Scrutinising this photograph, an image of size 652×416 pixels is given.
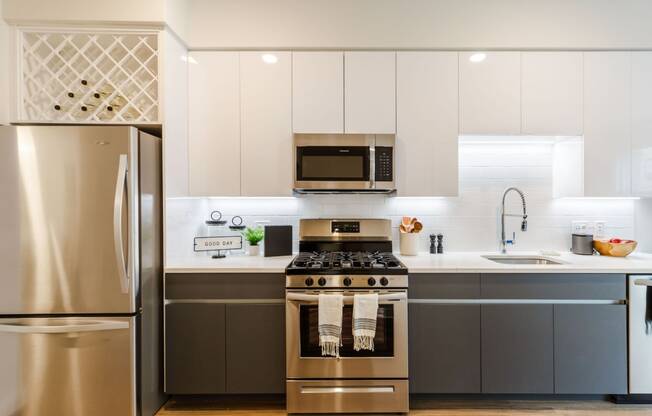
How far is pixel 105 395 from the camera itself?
194 cm

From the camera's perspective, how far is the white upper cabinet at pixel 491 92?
2.55m

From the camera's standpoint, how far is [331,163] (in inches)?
99.7

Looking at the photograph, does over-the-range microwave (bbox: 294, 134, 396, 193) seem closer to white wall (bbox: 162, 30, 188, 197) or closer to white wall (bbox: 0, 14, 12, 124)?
white wall (bbox: 162, 30, 188, 197)

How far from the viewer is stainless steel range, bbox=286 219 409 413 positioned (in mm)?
2154

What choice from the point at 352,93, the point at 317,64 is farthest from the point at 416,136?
the point at 317,64

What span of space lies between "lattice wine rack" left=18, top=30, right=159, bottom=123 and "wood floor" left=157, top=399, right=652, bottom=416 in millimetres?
1926

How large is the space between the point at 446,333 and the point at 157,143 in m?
2.24

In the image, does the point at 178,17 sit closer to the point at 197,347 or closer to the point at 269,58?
the point at 269,58

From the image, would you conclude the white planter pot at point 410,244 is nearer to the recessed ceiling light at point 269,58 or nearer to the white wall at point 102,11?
the recessed ceiling light at point 269,58

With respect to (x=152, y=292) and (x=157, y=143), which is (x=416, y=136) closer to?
(x=157, y=143)

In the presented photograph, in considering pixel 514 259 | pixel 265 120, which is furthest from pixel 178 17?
pixel 514 259

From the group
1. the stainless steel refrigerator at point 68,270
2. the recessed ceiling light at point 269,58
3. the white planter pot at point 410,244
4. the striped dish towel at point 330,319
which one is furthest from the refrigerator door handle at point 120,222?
the white planter pot at point 410,244

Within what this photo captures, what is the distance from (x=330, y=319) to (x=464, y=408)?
1.11m

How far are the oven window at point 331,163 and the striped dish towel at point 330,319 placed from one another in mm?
885
